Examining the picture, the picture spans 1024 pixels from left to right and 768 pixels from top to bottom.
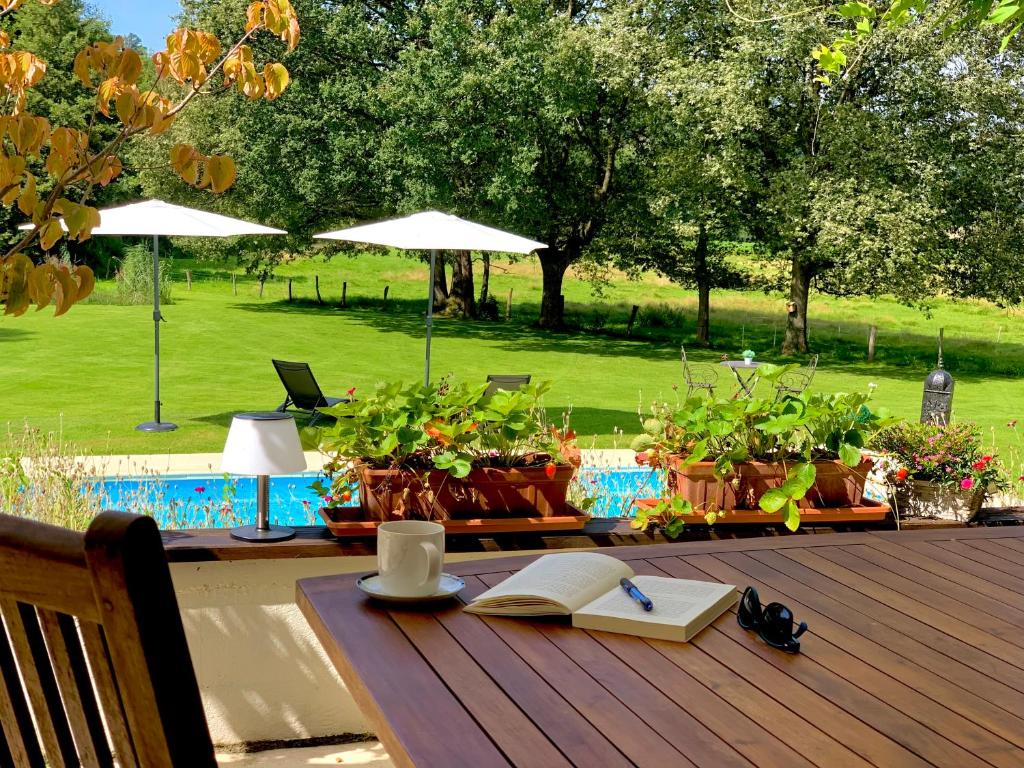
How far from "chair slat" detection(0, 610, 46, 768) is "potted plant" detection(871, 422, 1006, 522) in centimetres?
288

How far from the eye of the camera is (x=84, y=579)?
0.68 meters

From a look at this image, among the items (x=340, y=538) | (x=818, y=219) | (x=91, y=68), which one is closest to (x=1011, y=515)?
(x=340, y=538)

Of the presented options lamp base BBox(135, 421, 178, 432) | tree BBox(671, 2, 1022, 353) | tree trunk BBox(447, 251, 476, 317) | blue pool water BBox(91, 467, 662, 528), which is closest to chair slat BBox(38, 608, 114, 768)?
blue pool water BBox(91, 467, 662, 528)

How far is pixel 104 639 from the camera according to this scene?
72 cm

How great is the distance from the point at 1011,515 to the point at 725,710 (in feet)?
7.71

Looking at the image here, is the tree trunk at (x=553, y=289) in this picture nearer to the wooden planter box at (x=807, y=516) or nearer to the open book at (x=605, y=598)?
the wooden planter box at (x=807, y=516)

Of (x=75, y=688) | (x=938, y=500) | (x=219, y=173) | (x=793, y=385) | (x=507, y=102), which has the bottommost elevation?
(x=793, y=385)

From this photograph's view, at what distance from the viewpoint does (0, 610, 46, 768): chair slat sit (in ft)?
2.64

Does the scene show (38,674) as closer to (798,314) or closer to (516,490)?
(516,490)

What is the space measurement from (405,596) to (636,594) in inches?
16.2

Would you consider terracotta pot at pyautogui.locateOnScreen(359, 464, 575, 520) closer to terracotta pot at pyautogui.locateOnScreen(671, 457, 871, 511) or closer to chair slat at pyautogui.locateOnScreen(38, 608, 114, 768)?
terracotta pot at pyautogui.locateOnScreen(671, 457, 871, 511)

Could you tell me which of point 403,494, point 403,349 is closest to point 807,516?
point 403,494

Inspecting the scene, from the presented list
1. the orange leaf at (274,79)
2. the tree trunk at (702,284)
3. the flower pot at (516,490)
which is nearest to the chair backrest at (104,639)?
the orange leaf at (274,79)

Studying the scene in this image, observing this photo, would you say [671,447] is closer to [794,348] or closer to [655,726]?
[655,726]
